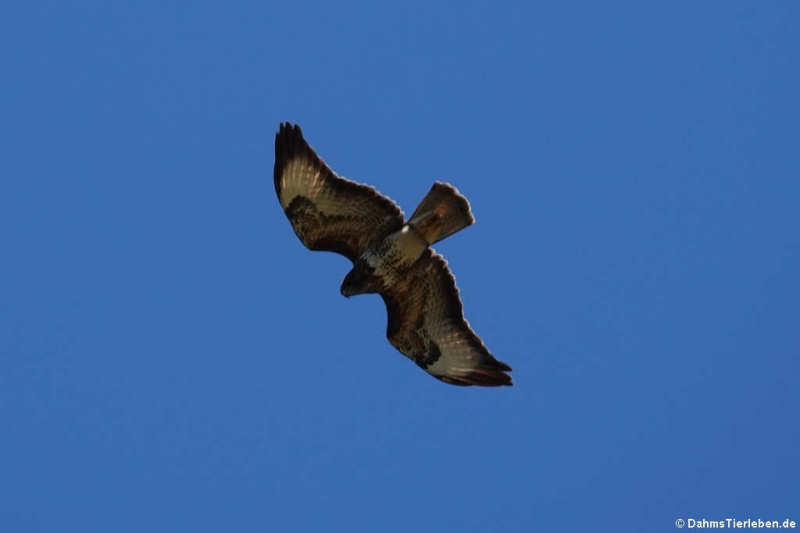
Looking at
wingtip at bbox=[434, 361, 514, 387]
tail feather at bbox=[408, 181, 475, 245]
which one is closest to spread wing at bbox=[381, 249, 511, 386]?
wingtip at bbox=[434, 361, 514, 387]

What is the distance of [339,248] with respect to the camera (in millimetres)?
11922

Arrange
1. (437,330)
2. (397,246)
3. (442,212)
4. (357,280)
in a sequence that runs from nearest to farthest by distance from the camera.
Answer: (442,212) → (397,246) → (357,280) → (437,330)

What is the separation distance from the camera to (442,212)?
11.4 metres

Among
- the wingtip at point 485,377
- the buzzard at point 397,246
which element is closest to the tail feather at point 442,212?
the buzzard at point 397,246

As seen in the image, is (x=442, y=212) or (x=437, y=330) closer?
(x=442, y=212)

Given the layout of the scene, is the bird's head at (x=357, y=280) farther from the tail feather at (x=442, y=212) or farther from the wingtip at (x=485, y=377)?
the wingtip at (x=485, y=377)

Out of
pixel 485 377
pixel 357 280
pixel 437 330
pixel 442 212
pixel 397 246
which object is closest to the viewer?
pixel 442 212

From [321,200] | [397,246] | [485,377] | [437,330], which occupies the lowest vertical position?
[485,377]

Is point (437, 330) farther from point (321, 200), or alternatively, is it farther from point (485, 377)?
point (321, 200)

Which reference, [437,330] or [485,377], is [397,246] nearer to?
[437,330]

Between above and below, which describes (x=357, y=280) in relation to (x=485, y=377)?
above

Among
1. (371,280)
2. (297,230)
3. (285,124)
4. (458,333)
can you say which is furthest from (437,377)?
(285,124)

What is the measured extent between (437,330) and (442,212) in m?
1.59

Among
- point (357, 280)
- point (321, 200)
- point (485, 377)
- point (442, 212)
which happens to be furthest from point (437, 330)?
point (321, 200)
